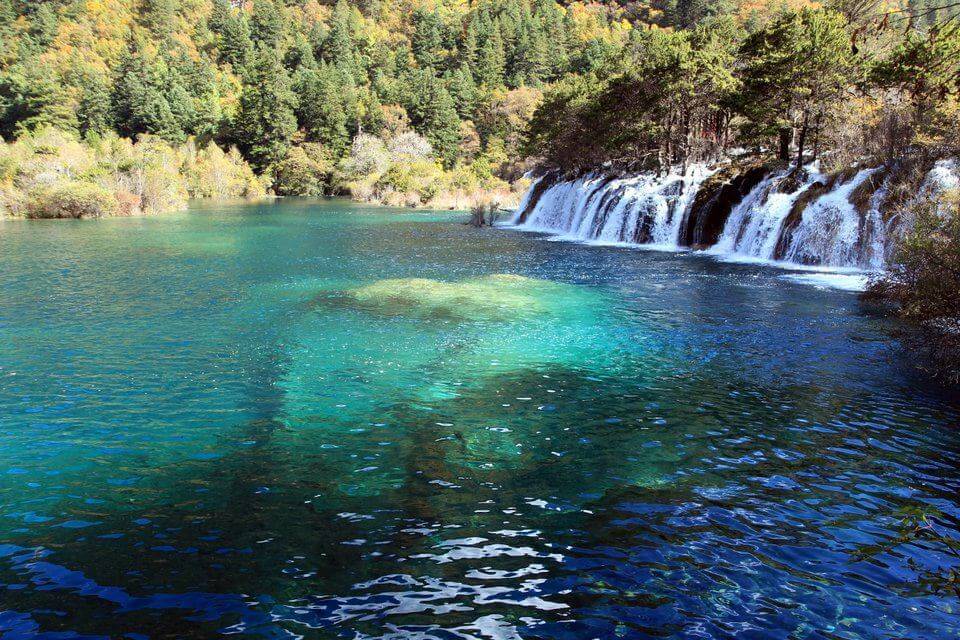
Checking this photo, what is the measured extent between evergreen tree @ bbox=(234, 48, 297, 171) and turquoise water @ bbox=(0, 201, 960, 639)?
91.0 meters

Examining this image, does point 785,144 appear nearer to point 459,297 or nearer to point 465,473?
point 459,297

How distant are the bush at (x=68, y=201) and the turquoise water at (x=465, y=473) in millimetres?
35296

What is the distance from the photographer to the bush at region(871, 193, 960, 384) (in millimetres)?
11727

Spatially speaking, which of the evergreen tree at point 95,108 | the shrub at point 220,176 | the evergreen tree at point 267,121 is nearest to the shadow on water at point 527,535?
the shrub at point 220,176

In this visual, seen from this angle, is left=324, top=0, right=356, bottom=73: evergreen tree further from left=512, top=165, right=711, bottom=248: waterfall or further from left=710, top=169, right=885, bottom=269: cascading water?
left=710, top=169, right=885, bottom=269: cascading water

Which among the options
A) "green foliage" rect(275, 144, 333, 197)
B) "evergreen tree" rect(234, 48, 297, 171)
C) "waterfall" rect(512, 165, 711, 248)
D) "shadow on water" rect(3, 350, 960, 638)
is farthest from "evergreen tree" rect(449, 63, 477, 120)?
"shadow on water" rect(3, 350, 960, 638)

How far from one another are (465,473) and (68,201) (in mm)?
51580

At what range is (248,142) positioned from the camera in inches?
4154

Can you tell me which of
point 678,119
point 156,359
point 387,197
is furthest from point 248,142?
point 156,359

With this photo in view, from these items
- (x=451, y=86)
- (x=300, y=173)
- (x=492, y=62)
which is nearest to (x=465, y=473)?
(x=300, y=173)

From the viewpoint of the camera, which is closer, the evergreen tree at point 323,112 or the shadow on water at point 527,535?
the shadow on water at point 527,535

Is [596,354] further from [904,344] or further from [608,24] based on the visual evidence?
[608,24]

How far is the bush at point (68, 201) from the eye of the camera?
47.2m

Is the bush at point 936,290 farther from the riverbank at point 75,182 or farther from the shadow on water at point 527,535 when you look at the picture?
the riverbank at point 75,182
